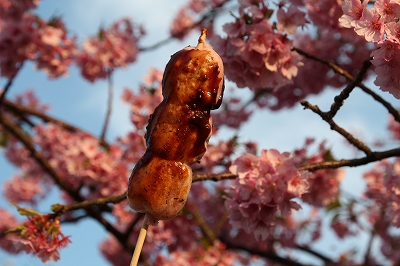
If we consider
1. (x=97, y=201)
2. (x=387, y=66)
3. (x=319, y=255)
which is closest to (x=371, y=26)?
(x=387, y=66)

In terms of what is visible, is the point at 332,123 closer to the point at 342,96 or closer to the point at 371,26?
the point at 342,96

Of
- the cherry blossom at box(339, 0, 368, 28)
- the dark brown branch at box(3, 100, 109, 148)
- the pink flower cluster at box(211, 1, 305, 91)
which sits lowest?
the cherry blossom at box(339, 0, 368, 28)

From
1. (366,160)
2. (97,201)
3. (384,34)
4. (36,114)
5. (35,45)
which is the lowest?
(97,201)

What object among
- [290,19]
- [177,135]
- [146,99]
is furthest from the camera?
[146,99]

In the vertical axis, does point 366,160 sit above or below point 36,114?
below

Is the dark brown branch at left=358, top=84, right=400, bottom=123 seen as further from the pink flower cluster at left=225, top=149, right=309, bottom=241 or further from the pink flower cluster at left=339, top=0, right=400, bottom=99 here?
Result: the pink flower cluster at left=225, top=149, right=309, bottom=241

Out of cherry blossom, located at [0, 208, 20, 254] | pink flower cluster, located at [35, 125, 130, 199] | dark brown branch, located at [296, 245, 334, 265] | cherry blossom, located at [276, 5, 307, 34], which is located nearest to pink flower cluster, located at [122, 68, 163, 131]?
pink flower cluster, located at [35, 125, 130, 199]

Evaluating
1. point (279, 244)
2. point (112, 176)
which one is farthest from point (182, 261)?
point (279, 244)
